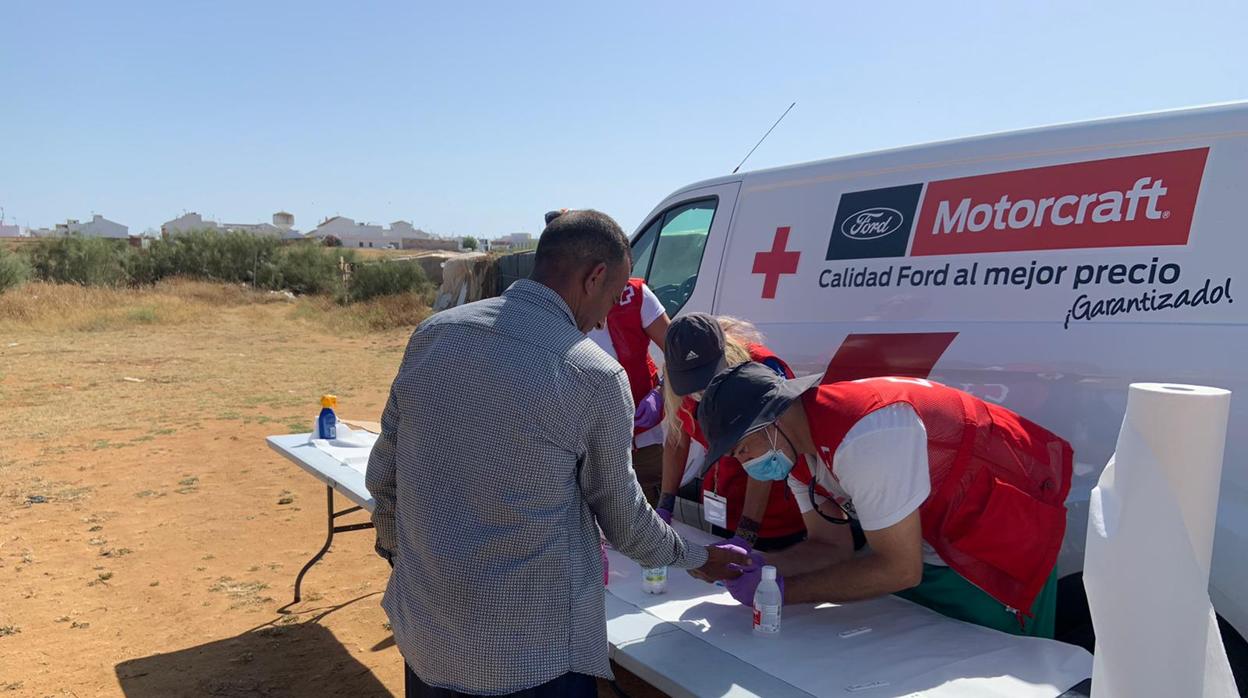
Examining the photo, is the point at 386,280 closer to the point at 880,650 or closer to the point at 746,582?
the point at 746,582

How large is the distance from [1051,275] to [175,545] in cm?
550

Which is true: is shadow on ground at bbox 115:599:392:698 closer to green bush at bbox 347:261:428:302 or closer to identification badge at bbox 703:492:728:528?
identification badge at bbox 703:492:728:528

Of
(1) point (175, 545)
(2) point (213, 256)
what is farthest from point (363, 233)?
(1) point (175, 545)

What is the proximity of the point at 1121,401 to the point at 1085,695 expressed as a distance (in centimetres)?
96

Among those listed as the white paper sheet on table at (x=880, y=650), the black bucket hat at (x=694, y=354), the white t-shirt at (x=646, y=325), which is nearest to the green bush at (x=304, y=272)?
the white t-shirt at (x=646, y=325)

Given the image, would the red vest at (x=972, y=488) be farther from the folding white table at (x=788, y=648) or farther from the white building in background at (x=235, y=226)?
the white building in background at (x=235, y=226)

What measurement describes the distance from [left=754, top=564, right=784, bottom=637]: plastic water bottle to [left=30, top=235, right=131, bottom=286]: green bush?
27.3 metres

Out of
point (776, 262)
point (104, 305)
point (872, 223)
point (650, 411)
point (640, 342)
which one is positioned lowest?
point (104, 305)

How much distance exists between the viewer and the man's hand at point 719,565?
7.79 ft

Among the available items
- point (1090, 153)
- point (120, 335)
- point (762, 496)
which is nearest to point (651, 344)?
point (762, 496)

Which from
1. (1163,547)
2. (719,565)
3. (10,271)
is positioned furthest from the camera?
(10,271)

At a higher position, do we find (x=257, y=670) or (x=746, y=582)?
(x=746, y=582)

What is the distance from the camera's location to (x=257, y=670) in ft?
13.1

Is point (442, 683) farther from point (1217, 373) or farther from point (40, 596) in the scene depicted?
point (40, 596)
